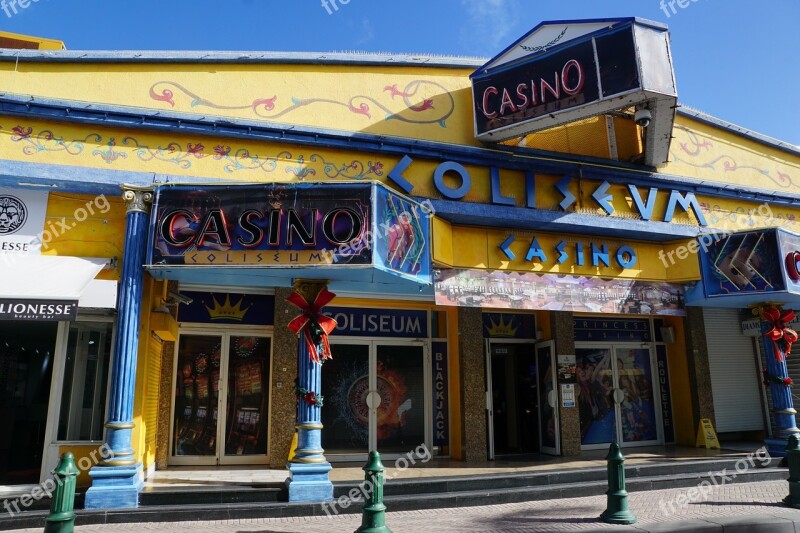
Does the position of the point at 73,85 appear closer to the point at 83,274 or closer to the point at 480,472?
the point at 83,274

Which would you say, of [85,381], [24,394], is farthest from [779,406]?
[24,394]

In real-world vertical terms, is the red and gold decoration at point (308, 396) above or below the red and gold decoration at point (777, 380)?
below

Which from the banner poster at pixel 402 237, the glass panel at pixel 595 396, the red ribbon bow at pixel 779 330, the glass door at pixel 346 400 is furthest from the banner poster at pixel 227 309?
the red ribbon bow at pixel 779 330

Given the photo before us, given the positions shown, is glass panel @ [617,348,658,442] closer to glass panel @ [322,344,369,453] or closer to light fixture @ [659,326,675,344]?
light fixture @ [659,326,675,344]

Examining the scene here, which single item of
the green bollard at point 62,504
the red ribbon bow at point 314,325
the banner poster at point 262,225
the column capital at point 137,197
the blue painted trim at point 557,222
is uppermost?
the blue painted trim at point 557,222

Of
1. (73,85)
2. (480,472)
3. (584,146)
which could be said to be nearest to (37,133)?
(73,85)

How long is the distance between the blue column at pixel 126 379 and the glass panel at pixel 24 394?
148cm

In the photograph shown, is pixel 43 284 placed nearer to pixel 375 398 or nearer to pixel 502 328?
pixel 375 398

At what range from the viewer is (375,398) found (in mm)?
11320

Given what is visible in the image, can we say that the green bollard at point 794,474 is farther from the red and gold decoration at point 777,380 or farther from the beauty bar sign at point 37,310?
the beauty bar sign at point 37,310

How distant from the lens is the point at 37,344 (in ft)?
28.5

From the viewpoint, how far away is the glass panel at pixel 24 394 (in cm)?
840

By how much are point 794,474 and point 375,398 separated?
6.76 metres

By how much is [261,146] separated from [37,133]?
321 centimetres
